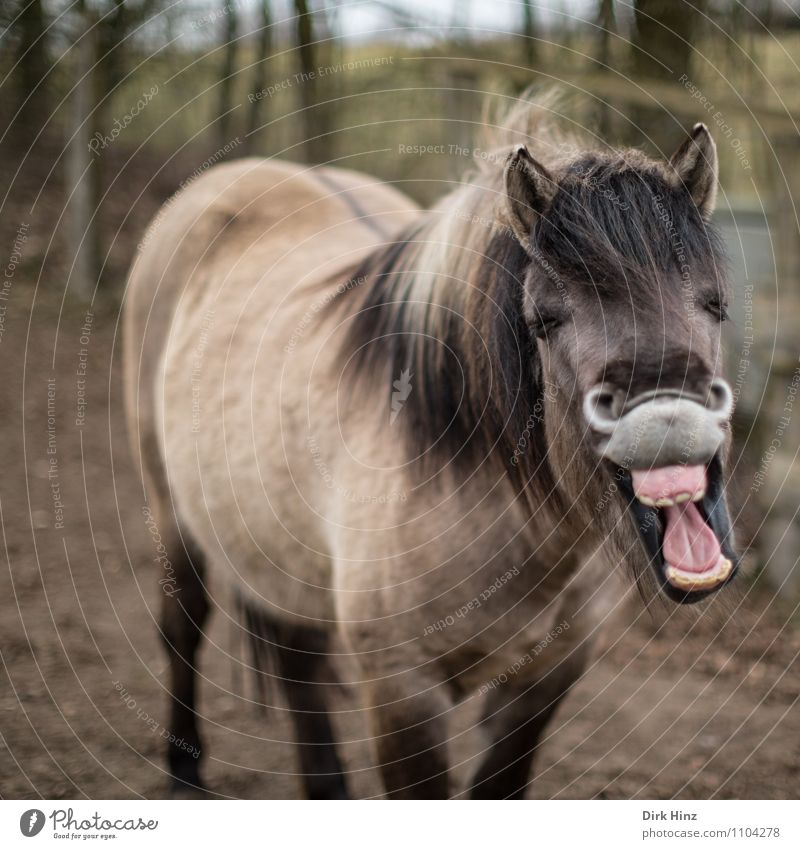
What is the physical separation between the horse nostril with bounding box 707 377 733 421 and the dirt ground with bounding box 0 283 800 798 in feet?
2.55

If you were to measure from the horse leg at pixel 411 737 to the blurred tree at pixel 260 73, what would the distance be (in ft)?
15.3

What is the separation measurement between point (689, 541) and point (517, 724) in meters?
1.28

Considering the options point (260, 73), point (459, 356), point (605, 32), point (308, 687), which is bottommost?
point (308, 687)

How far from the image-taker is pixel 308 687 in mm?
3191

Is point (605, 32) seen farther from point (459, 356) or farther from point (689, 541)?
point (689, 541)

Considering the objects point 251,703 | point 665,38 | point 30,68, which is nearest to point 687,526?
point 251,703

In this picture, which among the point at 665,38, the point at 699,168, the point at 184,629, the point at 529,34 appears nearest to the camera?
the point at 699,168

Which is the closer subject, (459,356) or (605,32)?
(459,356)

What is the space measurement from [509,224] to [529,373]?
337mm

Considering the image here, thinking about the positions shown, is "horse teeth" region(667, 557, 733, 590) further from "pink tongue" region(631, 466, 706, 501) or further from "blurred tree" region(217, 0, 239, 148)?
"blurred tree" region(217, 0, 239, 148)

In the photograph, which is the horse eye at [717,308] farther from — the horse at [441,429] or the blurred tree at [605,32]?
the blurred tree at [605,32]

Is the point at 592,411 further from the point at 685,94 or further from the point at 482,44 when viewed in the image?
the point at 482,44

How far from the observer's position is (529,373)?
1.89 metres

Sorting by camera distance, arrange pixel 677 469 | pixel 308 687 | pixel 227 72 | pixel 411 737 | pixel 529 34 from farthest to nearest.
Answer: pixel 227 72 → pixel 529 34 → pixel 308 687 → pixel 411 737 → pixel 677 469
